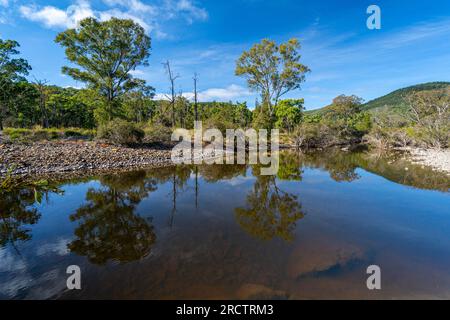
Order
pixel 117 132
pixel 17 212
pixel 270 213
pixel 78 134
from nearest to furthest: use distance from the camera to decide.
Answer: pixel 17 212 < pixel 270 213 < pixel 117 132 < pixel 78 134

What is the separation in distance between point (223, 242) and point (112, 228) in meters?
3.04

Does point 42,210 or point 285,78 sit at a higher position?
point 285,78

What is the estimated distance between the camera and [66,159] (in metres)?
13.9

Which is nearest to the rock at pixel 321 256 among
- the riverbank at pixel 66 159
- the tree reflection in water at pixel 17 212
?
the tree reflection in water at pixel 17 212

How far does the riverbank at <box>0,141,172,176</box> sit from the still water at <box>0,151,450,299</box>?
117 inches

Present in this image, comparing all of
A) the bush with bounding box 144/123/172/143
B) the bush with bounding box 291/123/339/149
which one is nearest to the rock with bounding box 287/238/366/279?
the bush with bounding box 144/123/172/143

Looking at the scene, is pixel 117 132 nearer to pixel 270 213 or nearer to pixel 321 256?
pixel 270 213

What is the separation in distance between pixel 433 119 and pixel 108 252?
34547 mm

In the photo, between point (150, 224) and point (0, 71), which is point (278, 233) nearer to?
point (150, 224)

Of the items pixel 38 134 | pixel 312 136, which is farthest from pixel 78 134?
pixel 312 136

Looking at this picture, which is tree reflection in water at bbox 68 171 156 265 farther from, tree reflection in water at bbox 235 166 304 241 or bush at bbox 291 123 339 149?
bush at bbox 291 123 339 149

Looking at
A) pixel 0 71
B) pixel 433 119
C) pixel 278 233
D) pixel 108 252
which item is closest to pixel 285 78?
pixel 433 119
